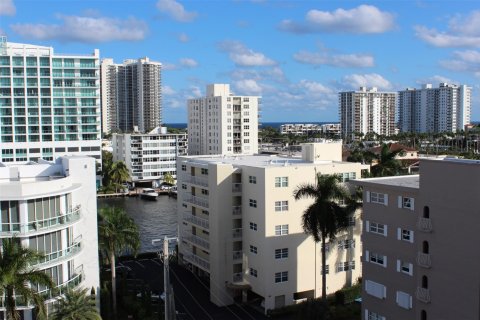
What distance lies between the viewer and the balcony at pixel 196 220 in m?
45.7

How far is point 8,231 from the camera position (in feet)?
89.9

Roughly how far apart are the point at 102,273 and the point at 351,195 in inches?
833

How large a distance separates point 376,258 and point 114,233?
1747cm

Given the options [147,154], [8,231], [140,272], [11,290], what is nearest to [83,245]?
[8,231]

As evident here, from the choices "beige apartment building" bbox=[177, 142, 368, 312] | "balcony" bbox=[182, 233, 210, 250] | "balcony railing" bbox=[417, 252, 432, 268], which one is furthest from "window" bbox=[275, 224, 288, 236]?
"balcony railing" bbox=[417, 252, 432, 268]

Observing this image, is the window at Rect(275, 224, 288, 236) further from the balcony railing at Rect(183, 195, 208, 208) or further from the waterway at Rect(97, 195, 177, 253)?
the waterway at Rect(97, 195, 177, 253)

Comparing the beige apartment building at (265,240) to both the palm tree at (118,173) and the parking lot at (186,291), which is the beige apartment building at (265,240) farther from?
the palm tree at (118,173)

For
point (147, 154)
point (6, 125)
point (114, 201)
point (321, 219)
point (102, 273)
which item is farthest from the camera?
point (147, 154)

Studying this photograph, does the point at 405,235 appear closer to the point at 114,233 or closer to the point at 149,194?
the point at 114,233

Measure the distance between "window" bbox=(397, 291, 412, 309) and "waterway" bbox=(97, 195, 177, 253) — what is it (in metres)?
37.3

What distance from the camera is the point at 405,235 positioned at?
3061 centimetres

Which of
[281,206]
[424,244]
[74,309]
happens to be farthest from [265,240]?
[74,309]

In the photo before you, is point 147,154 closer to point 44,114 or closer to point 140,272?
point 44,114

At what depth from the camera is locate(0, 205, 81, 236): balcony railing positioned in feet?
90.2
